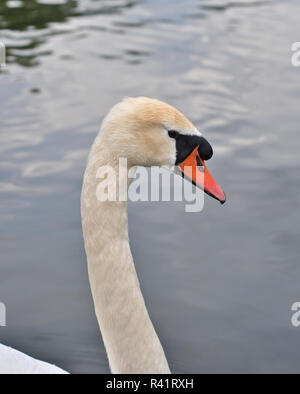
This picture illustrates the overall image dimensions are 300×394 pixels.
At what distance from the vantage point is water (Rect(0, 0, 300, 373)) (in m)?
4.58

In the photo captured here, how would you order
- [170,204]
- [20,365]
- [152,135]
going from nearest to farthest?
[152,135], [20,365], [170,204]

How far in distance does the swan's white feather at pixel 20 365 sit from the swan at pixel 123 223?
65cm

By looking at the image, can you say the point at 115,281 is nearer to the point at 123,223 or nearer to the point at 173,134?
the point at 123,223

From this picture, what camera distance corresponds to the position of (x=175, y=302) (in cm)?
485

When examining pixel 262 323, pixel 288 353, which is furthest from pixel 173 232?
pixel 288 353

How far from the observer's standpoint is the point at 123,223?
2908 mm

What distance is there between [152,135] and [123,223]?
15.3 inches

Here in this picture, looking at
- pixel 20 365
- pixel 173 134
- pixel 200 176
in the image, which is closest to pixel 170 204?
pixel 20 365

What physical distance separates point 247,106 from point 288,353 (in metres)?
3.54

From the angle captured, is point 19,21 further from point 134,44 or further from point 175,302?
point 175,302

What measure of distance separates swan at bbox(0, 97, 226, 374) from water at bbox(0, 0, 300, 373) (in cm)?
128

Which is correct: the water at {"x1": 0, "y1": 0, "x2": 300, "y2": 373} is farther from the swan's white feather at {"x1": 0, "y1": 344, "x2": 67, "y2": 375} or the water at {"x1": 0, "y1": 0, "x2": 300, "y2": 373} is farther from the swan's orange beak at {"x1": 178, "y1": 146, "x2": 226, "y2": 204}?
the swan's orange beak at {"x1": 178, "y1": 146, "x2": 226, "y2": 204}

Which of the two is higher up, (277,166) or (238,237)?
(277,166)
